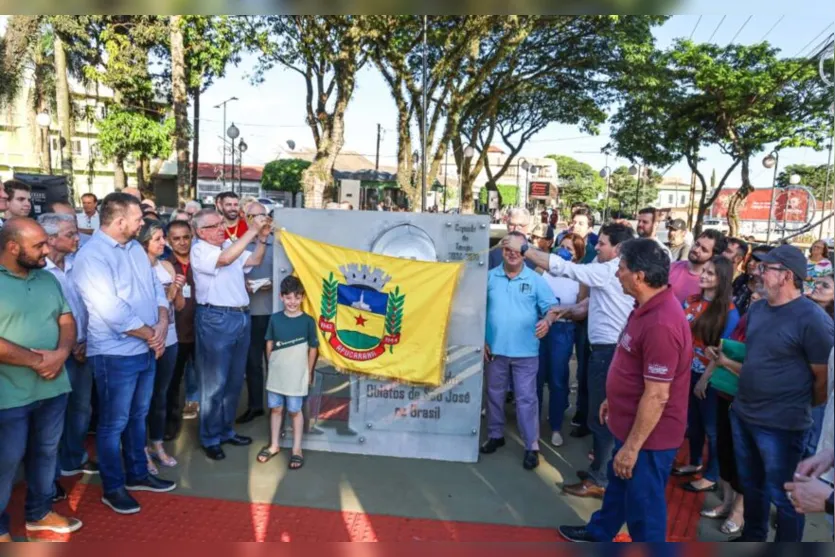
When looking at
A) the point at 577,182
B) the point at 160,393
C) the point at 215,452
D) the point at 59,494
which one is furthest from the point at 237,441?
the point at 577,182

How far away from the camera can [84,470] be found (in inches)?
157

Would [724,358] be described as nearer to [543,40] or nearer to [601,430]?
[601,430]

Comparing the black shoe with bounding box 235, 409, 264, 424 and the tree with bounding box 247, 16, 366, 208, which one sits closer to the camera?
the black shoe with bounding box 235, 409, 264, 424

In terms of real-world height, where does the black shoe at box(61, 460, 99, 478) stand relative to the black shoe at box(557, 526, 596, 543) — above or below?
below

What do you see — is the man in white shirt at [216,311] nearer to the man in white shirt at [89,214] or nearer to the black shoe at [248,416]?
the black shoe at [248,416]

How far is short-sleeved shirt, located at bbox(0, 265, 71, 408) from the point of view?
2771mm

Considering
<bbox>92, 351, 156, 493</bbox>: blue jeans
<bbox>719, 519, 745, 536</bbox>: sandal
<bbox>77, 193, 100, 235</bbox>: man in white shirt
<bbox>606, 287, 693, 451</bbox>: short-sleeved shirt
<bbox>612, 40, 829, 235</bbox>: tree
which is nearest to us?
<bbox>606, 287, 693, 451</bbox>: short-sleeved shirt

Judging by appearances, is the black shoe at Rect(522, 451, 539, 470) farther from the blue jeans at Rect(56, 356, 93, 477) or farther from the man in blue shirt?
the blue jeans at Rect(56, 356, 93, 477)

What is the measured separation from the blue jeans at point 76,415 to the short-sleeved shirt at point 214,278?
0.89m

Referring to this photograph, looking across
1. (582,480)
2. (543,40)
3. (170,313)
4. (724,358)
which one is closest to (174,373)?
(170,313)

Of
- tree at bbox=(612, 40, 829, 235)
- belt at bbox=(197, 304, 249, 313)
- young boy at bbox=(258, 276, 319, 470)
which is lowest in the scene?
young boy at bbox=(258, 276, 319, 470)

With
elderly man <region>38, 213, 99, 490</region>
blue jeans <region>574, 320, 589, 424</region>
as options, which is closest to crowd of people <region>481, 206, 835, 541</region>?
blue jeans <region>574, 320, 589, 424</region>

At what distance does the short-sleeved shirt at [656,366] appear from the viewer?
103 inches

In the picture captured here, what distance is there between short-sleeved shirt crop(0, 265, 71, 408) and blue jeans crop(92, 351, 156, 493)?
13.3 inches
